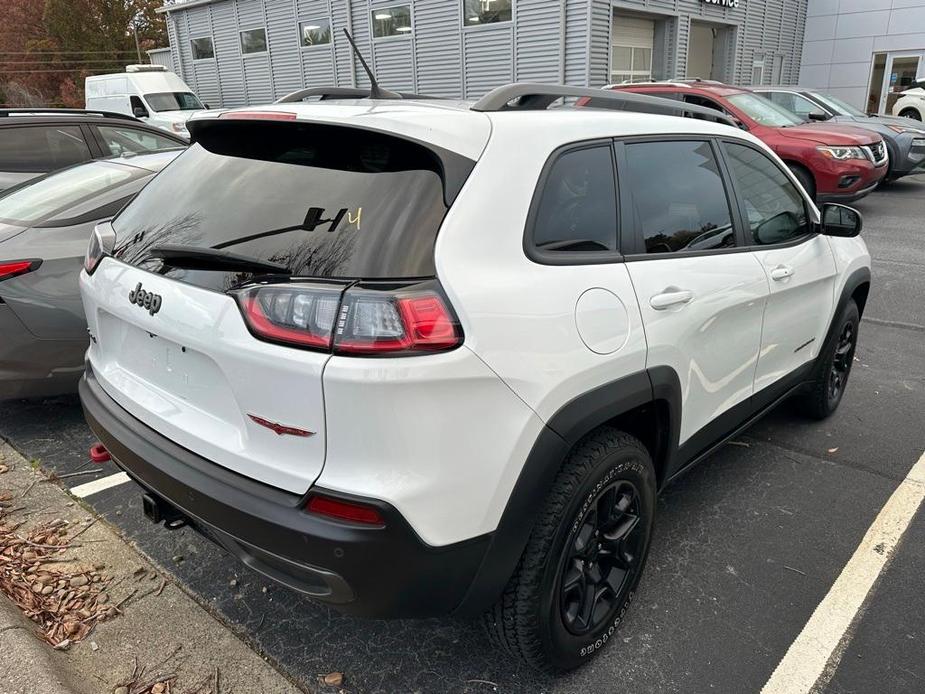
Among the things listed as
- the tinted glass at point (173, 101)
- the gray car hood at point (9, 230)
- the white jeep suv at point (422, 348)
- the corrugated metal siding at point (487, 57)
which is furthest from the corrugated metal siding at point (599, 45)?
the white jeep suv at point (422, 348)

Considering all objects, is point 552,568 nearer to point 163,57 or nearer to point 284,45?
point 284,45

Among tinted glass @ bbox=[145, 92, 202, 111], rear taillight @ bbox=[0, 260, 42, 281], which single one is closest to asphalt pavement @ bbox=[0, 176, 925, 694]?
rear taillight @ bbox=[0, 260, 42, 281]

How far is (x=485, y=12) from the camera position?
656 inches

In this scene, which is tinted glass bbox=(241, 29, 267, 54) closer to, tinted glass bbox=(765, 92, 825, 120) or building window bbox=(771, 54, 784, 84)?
building window bbox=(771, 54, 784, 84)

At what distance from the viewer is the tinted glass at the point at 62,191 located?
3.82 meters

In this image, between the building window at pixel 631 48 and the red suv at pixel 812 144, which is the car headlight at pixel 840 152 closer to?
the red suv at pixel 812 144

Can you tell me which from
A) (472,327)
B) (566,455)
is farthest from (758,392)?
(472,327)

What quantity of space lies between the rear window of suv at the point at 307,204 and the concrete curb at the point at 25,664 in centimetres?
126

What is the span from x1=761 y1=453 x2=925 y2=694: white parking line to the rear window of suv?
5.79ft

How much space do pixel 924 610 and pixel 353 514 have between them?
2176 mm

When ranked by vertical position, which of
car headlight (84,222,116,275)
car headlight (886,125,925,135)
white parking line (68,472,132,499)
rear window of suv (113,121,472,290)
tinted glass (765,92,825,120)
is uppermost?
rear window of suv (113,121,472,290)

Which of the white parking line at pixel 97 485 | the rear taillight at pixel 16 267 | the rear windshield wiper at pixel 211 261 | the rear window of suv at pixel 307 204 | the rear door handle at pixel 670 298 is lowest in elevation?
the white parking line at pixel 97 485

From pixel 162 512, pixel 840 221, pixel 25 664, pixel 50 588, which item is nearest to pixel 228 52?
pixel 840 221

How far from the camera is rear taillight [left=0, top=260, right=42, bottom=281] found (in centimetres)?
339
